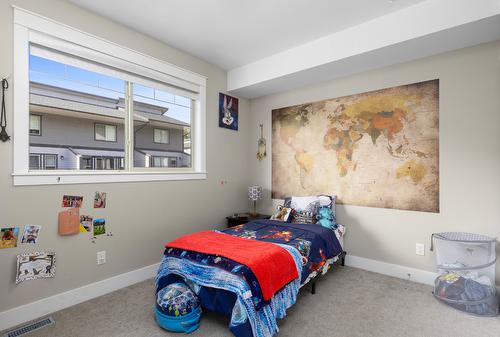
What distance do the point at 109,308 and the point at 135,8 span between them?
2.84m

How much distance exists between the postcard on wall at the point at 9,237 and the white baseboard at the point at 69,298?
0.52 m

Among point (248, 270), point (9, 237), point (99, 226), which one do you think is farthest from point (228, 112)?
point (9, 237)

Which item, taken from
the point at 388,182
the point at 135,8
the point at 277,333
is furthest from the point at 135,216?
the point at 388,182

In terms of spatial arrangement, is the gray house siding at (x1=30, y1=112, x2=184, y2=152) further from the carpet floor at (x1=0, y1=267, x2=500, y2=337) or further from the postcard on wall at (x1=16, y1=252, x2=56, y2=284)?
the carpet floor at (x1=0, y1=267, x2=500, y2=337)

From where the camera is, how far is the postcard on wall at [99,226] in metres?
2.59

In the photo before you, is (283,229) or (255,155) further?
(255,155)

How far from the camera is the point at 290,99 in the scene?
3977mm

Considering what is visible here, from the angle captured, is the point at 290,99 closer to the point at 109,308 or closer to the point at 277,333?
the point at 277,333

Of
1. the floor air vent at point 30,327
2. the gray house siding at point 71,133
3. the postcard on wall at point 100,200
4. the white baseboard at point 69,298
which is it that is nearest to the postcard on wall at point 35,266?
the white baseboard at point 69,298

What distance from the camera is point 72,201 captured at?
2.45 m

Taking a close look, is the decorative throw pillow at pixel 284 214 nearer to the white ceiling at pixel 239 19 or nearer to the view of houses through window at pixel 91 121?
the view of houses through window at pixel 91 121

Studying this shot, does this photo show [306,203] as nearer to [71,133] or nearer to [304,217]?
[304,217]

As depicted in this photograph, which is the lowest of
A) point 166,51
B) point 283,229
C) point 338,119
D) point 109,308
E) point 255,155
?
point 109,308

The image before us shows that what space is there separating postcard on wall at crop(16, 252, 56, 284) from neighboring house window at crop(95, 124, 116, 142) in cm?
120
